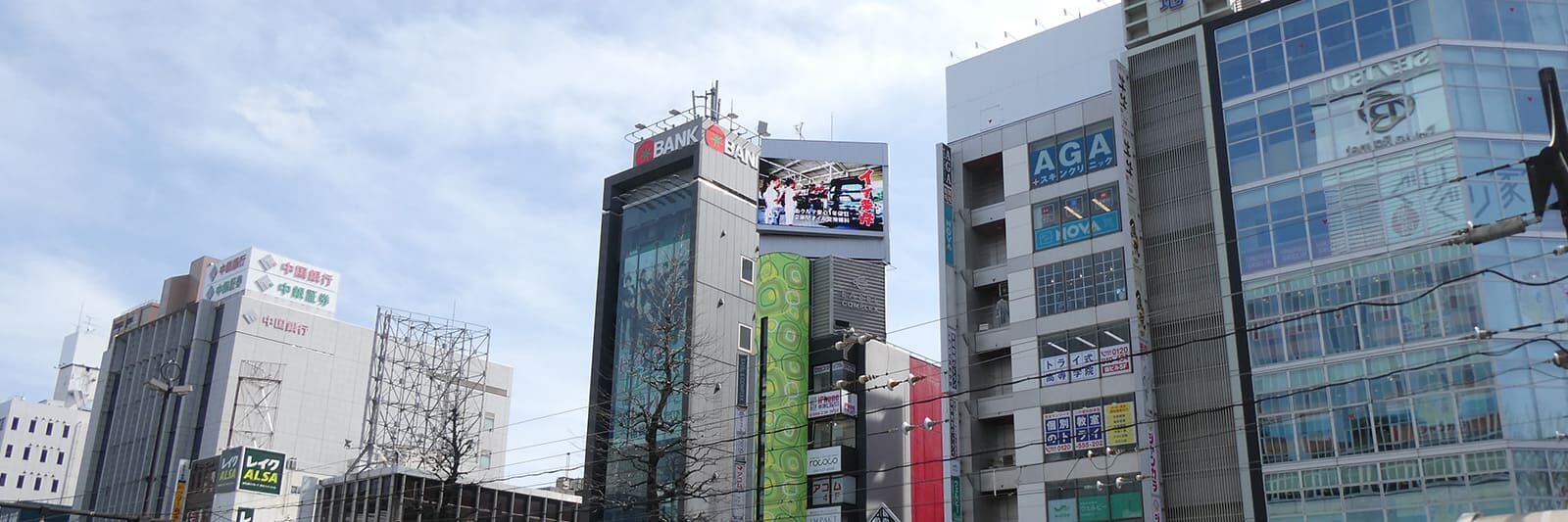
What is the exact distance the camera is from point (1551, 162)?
1914 cm

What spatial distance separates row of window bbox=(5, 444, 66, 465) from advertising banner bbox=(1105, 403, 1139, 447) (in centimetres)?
14461

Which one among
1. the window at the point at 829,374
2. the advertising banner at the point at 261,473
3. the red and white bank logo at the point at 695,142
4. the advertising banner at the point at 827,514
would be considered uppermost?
the red and white bank logo at the point at 695,142

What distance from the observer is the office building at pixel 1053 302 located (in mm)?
53312

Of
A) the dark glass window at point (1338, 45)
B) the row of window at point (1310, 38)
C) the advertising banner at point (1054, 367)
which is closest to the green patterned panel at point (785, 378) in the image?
the advertising banner at point (1054, 367)

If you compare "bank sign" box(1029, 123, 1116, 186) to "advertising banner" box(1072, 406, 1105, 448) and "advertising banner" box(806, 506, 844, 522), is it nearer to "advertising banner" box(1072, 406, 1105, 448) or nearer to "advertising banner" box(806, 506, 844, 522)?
"advertising banner" box(1072, 406, 1105, 448)

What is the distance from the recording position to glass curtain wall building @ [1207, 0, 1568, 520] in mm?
44219

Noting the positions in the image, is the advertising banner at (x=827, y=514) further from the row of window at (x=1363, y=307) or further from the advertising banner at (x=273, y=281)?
the advertising banner at (x=273, y=281)

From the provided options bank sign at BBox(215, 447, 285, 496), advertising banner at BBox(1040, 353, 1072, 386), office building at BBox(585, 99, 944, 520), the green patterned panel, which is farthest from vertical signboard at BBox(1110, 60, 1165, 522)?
bank sign at BBox(215, 447, 285, 496)

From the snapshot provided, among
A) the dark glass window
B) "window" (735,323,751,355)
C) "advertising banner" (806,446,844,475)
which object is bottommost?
"advertising banner" (806,446,844,475)

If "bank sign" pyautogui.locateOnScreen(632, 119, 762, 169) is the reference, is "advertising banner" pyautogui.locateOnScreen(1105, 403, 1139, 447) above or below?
below

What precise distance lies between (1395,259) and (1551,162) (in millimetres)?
30287

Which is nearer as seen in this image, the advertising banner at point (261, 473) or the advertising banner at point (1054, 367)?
the advertising banner at point (1054, 367)

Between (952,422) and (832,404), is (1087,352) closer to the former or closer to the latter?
(952,422)

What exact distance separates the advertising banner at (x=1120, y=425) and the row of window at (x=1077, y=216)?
25.5 feet
